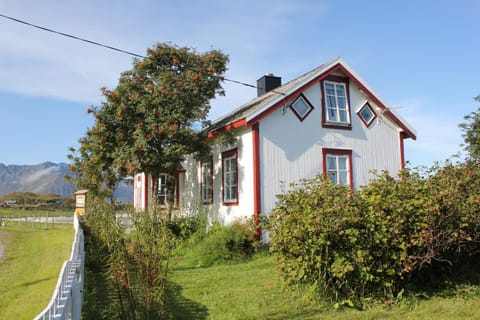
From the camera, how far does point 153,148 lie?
12828 mm

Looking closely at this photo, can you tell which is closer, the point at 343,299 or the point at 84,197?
the point at 343,299

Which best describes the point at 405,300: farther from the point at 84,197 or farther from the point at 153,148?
the point at 84,197

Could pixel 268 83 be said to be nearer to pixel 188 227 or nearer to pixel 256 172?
pixel 256 172

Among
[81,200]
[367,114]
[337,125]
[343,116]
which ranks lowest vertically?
[81,200]

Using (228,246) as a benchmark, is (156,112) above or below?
above

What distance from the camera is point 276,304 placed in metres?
6.52

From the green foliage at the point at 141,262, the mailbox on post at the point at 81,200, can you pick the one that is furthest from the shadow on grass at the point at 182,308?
the mailbox on post at the point at 81,200

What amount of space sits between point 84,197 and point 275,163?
374 inches

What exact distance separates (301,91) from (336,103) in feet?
5.28

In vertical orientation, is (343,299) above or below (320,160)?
below

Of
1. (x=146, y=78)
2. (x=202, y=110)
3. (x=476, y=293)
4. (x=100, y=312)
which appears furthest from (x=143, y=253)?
(x=146, y=78)

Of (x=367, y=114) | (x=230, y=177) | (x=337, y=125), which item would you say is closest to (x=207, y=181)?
(x=230, y=177)

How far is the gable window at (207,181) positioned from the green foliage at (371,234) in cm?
811

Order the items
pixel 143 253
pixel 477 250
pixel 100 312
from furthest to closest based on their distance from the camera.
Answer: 1. pixel 477 250
2. pixel 100 312
3. pixel 143 253
